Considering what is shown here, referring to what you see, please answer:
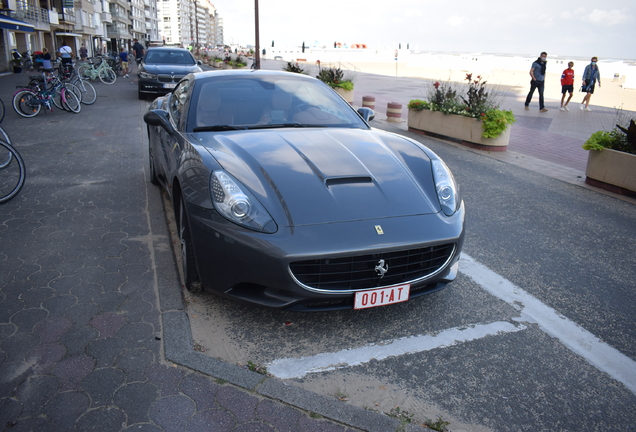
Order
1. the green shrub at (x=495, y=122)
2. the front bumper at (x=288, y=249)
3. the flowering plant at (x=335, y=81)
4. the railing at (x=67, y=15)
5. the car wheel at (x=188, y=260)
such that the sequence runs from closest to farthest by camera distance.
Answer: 1. the front bumper at (x=288, y=249)
2. the car wheel at (x=188, y=260)
3. the green shrub at (x=495, y=122)
4. the flowering plant at (x=335, y=81)
5. the railing at (x=67, y=15)

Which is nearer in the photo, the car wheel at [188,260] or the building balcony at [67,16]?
the car wheel at [188,260]

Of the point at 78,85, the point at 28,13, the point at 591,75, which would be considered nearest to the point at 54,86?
the point at 78,85

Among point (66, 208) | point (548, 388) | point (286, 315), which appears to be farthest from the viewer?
point (66, 208)

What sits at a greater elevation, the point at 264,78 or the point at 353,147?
the point at 264,78

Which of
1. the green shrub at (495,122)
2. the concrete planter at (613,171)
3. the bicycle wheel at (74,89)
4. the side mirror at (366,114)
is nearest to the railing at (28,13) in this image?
the bicycle wheel at (74,89)

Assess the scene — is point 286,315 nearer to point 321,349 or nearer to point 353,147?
point 321,349

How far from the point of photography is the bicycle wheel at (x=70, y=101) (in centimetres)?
1236

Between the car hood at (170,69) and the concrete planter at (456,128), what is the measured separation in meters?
7.40

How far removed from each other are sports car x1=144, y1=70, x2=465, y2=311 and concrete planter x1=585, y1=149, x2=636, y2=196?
15.3 feet

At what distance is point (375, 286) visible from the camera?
9.29 feet

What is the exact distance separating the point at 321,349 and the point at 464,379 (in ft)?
2.76

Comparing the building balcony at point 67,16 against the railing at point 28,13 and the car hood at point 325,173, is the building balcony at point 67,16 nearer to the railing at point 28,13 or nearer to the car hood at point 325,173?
the railing at point 28,13

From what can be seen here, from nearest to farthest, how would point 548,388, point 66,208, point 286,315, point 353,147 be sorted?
point 548,388 → point 286,315 → point 353,147 → point 66,208

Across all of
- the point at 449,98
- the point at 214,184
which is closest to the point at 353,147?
the point at 214,184
